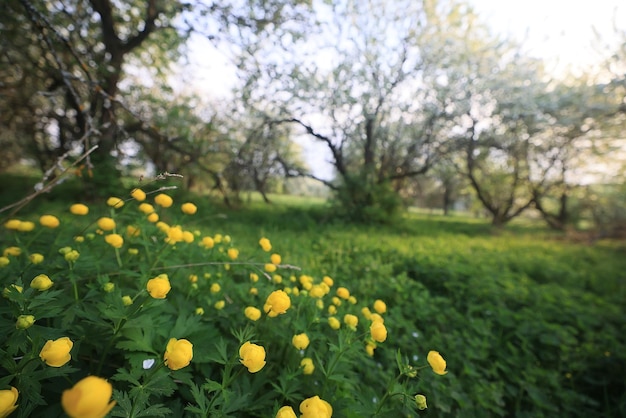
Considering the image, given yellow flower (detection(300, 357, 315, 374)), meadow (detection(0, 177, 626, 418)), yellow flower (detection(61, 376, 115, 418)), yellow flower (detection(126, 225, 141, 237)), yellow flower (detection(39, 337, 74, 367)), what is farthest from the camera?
yellow flower (detection(126, 225, 141, 237))

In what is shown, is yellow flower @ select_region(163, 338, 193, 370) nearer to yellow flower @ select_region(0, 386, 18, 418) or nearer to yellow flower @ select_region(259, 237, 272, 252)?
yellow flower @ select_region(0, 386, 18, 418)

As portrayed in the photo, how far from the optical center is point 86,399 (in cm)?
47

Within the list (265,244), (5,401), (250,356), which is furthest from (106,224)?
(250,356)

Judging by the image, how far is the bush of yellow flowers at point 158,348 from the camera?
0.71 metres

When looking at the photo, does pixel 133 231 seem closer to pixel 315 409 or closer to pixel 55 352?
pixel 55 352

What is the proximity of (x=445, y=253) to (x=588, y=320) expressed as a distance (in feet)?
6.78

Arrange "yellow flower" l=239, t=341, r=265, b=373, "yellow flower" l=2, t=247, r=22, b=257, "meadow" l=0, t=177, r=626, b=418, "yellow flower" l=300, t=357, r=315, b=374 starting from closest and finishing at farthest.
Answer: "yellow flower" l=239, t=341, r=265, b=373, "meadow" l=0, t=177, r=626, b=418, "yellow flower" l=300, t=357, r=315, b=374, "yellow flower" l=2, t=247, r=22, b=257

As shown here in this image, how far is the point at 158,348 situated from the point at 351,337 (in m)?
0.82

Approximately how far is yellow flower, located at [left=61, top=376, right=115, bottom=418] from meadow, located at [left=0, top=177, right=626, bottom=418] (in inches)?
9.6

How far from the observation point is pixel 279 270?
2154mm

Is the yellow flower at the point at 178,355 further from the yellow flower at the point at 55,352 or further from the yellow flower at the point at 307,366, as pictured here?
the yellow flower at the point at 307,366

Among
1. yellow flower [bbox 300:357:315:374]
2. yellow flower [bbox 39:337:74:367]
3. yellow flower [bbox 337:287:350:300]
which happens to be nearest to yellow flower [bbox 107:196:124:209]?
yellow flower [bbox 39:337:74:367]

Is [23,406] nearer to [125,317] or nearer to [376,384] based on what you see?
[125,317]

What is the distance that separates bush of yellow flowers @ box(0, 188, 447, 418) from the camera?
71 cm
